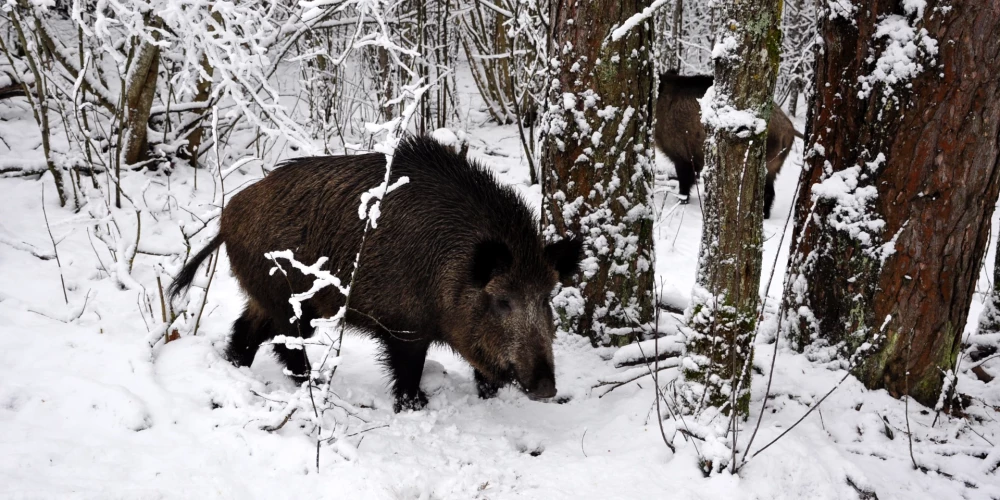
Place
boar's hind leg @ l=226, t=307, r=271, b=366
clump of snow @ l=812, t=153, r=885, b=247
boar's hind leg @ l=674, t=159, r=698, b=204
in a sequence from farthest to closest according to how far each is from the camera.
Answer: boar's hind leg @ l=674, t=159, r=698, b=204, boar's hind leg @ l=226, t=307, r=271, b=366, clump of snow @ l=812, t=153, r=885, b=247

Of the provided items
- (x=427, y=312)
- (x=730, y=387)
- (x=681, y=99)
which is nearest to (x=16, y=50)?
(x=427, y=312)

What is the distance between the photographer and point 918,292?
10.4 feet

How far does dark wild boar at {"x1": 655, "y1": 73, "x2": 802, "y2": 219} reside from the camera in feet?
26.7

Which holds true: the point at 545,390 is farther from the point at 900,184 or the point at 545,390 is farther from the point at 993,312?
the point at 993,312

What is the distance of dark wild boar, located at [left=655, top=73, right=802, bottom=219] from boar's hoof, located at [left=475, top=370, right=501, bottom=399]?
5.00m

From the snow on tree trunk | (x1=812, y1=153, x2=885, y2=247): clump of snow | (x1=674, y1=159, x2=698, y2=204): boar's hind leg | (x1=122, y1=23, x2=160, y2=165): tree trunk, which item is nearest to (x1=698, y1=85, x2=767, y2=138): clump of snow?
the snow on tree trunk

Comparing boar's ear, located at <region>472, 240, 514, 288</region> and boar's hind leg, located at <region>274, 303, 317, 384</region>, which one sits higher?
boar's ear, located at <region>472, 240, 514, 288</region>

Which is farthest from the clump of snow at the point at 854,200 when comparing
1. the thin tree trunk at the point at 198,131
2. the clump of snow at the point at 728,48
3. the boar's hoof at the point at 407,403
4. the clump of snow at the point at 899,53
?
the thin tree trunk at the point at 198,131

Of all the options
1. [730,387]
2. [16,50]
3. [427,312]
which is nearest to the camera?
[730,387]

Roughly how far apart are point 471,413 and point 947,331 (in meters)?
2.47

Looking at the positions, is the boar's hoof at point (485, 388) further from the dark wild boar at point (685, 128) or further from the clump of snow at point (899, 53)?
the dark wild boar at point (685, 128)

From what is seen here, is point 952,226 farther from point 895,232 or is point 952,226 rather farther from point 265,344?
point 265,344

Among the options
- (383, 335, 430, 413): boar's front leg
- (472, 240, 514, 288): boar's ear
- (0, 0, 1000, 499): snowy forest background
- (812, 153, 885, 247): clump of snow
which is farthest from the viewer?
(383, 335, 430, 413): boar's front leg

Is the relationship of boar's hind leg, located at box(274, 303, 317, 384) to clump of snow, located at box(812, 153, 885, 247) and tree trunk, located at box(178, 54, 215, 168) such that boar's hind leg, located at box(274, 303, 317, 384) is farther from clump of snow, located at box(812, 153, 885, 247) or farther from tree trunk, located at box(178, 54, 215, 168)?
tree trunk, located at box(178, 54, 215, 168)
